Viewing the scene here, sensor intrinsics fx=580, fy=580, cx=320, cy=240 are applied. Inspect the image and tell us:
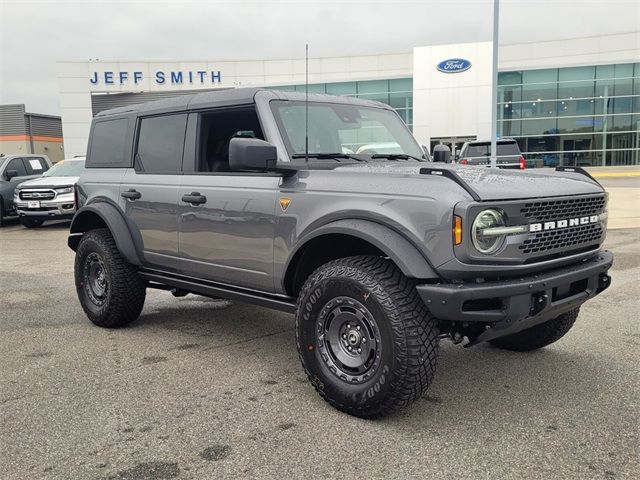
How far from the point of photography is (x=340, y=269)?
11.4 feet

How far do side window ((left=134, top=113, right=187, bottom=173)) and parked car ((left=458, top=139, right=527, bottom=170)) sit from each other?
33.9 ft

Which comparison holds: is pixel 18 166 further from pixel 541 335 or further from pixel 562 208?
pixel 562 208

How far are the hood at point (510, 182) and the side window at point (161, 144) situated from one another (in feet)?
5.31

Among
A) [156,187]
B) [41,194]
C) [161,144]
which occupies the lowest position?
[41,194]

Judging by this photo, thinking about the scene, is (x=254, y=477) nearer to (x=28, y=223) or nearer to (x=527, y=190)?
(x=527, y=190)

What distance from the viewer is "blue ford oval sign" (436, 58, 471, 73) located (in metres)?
35.1

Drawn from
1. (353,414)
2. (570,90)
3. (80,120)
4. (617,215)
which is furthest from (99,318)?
(80,120)

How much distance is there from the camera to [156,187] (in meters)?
4.88

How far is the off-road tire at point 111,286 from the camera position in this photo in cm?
524

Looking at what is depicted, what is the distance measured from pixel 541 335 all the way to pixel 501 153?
43.3ft

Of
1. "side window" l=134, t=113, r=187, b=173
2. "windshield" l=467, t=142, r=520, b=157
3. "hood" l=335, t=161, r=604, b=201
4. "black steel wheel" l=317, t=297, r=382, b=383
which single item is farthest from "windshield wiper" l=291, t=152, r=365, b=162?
"windshield" l=467, t=142, r=520, b=157

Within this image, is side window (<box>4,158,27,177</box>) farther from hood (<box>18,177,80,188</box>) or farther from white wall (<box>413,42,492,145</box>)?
white wall (<box>413,42,492,145</box>)

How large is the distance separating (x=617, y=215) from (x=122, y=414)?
44.5 ft

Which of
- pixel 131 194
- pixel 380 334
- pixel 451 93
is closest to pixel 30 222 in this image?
pixel 131 194
